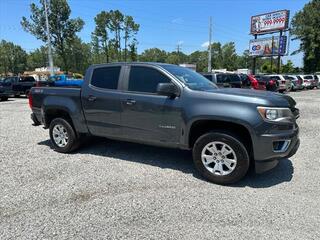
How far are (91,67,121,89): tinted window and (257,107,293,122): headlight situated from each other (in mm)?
2631

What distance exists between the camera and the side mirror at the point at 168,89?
436 centimetres

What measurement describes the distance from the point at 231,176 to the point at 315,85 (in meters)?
32.7

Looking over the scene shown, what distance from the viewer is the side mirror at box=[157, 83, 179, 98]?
436cm

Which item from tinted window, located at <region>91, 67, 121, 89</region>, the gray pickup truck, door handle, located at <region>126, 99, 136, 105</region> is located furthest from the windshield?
tinted window, located at <region>91, 67, 121, 89</region>

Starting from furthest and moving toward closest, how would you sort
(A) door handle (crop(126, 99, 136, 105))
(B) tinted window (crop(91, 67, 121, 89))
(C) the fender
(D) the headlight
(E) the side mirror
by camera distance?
(C) the fender
(B) tinted window (crop(91, 67, 121, 89))
(A) door handle (crop(126, 99, 136, 105))
(E) the side mirror
(D) the headlight

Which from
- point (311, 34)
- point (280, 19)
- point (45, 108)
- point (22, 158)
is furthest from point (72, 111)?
point (311, 34)

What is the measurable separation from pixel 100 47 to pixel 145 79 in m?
65.7

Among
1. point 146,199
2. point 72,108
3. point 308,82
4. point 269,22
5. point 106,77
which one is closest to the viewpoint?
point 146,199

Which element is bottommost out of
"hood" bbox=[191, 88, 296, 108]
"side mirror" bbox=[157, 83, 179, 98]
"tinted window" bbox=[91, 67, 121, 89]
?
"hood" bbox=[191, 88, 296, 108]

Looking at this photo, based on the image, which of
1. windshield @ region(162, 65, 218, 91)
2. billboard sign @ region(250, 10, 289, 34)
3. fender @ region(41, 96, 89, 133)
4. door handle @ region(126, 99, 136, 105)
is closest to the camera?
windshield @ region(162, 65, 218, 91)

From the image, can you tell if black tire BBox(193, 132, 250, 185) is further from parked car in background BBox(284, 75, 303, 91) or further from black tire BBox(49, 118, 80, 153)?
parked car in background BBox(284, 75, 303, 91)

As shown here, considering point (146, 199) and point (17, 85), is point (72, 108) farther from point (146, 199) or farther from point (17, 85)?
point (17, 85)

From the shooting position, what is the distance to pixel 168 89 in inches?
173

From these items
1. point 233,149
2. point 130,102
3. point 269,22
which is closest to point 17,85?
point 130,102
